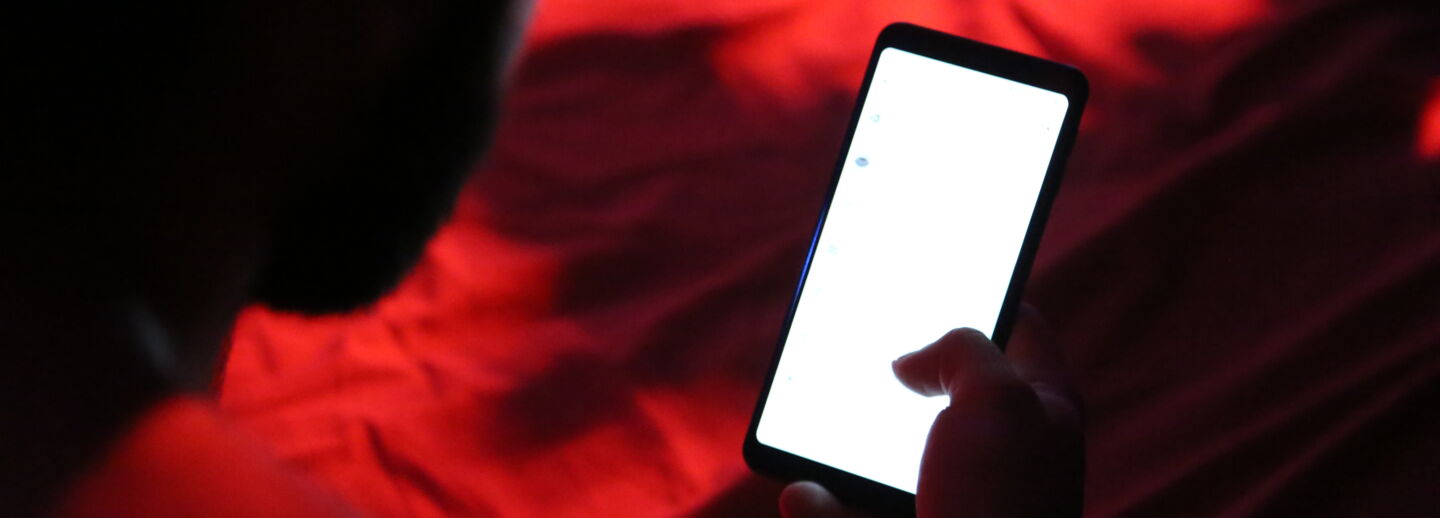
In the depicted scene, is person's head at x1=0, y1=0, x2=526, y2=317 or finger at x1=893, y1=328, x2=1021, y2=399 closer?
person's head at x1=0, y1=0, x2=526, y2=317

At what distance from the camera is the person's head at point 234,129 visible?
0.27m

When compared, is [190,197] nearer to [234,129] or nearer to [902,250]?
[234,129]

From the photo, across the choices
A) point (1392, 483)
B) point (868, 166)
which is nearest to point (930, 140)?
point (868, 166)

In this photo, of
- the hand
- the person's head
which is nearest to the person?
the person's head

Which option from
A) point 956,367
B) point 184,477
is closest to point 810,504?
point 956,367

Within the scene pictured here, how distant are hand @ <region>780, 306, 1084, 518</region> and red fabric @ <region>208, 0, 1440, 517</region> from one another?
161mm

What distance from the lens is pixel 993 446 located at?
0.45 metres

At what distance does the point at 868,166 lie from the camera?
62 centimetres

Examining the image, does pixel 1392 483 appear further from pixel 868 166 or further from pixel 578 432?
pixel 578 432

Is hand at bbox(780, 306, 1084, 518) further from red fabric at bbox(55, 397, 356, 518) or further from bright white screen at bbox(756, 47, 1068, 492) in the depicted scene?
red fabric at bbox(55, 397, 356, 518)

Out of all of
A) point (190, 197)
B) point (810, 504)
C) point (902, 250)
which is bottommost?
point (810, 504)

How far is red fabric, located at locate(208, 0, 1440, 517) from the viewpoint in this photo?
615 mm

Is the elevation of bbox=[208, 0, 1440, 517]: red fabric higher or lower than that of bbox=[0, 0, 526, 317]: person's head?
lower

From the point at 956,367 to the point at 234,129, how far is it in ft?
1.11
